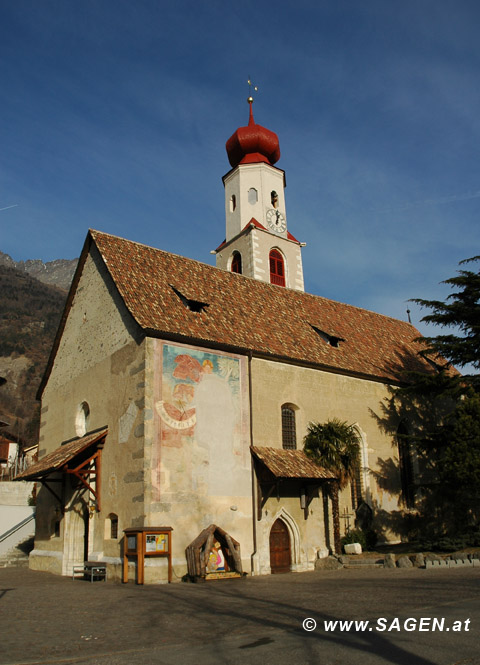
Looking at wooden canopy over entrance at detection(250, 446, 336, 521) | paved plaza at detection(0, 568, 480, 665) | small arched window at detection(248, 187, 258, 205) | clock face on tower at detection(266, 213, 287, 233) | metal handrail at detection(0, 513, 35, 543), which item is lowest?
paved plaza at detection(0, 568, 480, 665)

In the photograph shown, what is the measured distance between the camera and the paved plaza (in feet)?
26.5

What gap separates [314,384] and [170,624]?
1497 cm

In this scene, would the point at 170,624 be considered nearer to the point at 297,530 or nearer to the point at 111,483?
the point at 111,483

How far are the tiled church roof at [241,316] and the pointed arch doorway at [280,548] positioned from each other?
21.4ft

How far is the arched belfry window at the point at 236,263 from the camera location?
3767 cm

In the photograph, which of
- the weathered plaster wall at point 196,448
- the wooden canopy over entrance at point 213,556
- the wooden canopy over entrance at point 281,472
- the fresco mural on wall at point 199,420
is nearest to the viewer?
the wooden canopy over entrance at point 213,556

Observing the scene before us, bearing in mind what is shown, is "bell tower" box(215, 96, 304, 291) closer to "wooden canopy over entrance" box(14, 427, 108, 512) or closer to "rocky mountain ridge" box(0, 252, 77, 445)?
"wooden canopy over entrance" box(14, 427, 108, 512)

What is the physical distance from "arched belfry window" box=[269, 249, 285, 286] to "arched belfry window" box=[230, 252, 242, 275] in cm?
198

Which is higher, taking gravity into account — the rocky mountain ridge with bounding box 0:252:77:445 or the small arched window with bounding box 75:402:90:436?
the rocky mountain ridge with bounding box 0:252:77:445

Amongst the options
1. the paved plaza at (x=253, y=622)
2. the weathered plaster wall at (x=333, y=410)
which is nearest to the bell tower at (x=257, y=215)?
the weathered plaster wall at (x=333, y=410)

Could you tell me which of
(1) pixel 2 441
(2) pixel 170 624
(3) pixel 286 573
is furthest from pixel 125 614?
(1) pixel 2 441

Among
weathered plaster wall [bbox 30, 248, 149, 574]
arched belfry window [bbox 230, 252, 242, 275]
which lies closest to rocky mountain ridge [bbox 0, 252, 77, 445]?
arched belfry window [bbox 230, 252, 242, 275]

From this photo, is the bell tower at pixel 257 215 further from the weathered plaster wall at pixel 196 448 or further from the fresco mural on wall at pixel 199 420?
the weathered plaster wall at pixel 196 448

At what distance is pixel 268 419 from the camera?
2259 centimetres
